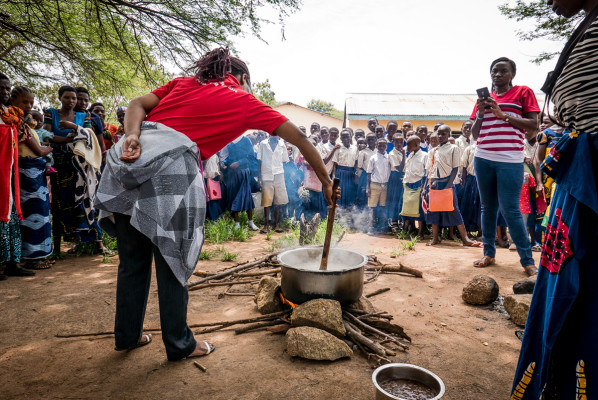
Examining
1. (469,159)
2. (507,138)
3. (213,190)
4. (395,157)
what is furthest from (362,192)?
(507,138)

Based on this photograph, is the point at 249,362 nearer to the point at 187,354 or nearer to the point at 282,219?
the point at 187,354

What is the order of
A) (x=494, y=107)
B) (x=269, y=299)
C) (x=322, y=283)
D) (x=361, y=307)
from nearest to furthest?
(x=322, y=283) → (x=361, y=307) → (x=269, y=299) → (x=494, y=107)

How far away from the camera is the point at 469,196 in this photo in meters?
6.95

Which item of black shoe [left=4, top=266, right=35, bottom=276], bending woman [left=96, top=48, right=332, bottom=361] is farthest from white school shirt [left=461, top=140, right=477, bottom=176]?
black shoe [left=4, top=266, right=35, bottom=276]

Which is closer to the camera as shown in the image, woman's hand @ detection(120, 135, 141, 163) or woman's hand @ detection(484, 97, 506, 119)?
woman's hand @ detection(120, 135, 141, 163)

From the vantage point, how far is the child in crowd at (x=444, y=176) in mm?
6074

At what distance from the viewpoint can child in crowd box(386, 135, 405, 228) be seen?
25.0ft

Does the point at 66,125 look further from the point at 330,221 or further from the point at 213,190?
the point at 330,221

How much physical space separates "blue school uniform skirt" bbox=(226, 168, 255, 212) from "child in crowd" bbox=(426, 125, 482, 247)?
12.4 feet

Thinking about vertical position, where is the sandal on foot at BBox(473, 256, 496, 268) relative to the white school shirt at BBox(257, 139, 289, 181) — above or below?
below

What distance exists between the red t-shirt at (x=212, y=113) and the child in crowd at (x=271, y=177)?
5.51 meters

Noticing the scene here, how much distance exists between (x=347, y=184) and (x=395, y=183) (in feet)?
3.78

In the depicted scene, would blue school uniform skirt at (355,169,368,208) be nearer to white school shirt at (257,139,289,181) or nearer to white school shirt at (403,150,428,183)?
white school shirt at (403,150,428,183)

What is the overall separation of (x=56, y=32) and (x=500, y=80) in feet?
21.6
